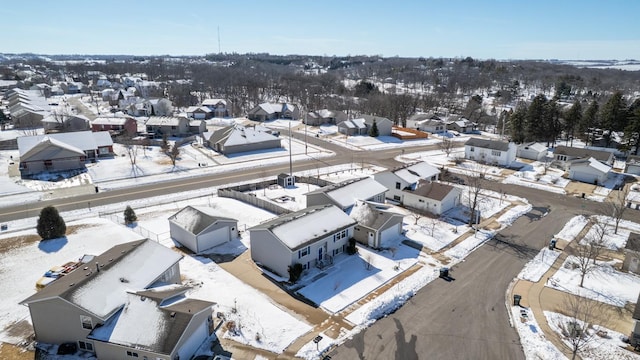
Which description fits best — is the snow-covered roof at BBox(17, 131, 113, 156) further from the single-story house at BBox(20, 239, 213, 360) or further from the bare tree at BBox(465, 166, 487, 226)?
the bare tree at BBox(465, 166, 487, 226)

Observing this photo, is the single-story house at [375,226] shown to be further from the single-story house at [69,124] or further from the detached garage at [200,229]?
the single-story house at [69,124]

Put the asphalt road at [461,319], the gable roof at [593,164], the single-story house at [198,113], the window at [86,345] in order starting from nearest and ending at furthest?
1. the window at [86,345]
2. the asphalt road at [461,319]
3. the gable roof at [593,164]
4. the single-story house at [198,113]

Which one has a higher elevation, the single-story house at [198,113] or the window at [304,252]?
the single-story house at [198,113]

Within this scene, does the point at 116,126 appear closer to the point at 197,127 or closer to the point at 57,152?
the point at 197,127

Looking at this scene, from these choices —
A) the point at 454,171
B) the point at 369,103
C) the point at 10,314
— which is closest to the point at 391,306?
the point at 10,314

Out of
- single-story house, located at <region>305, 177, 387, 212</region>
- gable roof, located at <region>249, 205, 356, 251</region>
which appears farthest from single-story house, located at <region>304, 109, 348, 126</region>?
gable roof, located at <region>249, 205, 356, 251</region>

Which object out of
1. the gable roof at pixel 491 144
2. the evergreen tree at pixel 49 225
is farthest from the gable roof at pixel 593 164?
the evergreen tree at pixel 49 225

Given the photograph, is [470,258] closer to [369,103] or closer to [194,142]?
[194,142]
